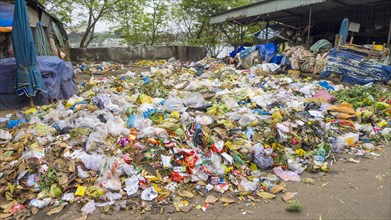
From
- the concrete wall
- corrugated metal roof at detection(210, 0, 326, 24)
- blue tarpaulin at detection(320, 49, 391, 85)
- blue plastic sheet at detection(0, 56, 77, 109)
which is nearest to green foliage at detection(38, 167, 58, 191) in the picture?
blue plastic sheet at detection(0, 56, 77, 109)

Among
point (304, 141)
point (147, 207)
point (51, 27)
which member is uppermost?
point (51, 27)

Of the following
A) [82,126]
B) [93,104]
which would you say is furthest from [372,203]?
[93,104]

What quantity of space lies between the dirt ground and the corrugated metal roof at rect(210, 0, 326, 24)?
6291mm

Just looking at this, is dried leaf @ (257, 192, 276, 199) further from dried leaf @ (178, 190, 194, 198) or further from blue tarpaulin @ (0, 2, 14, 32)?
blue tarpaulin @ (0, 2, 14, 32)

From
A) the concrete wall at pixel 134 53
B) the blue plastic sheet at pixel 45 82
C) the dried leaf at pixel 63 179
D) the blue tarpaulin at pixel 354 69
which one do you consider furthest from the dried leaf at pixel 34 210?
the concrete wall at pixel 134 53

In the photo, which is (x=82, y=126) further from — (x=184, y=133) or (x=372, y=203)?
(x=372, y=203)

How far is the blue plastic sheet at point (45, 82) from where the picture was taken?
17.5ft

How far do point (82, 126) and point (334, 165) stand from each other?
3523 mm

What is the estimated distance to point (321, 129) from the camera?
4113 millimetres

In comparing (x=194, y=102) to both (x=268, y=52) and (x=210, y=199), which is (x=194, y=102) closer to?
(x=210, y=199)

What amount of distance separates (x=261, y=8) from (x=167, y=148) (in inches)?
328

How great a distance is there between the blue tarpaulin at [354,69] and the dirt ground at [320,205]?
4.75 meters

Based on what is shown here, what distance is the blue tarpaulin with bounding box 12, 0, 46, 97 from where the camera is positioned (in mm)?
5039

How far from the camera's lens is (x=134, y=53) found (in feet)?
43.3
